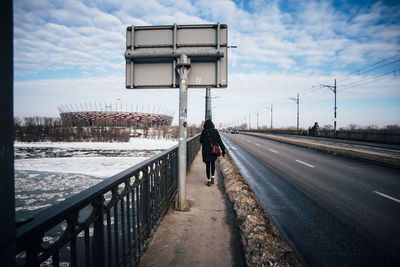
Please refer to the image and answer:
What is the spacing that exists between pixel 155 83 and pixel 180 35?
1091 millimetres

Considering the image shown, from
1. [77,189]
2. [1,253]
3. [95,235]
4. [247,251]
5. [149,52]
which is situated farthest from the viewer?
[77,189]

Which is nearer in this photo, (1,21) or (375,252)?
(1,21)

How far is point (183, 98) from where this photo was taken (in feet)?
13.4

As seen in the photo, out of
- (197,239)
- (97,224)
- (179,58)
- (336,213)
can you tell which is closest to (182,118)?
(179,58)

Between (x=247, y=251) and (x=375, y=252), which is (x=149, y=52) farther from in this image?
(x=375, y=252)

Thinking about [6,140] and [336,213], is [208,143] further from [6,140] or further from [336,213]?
[6,140]

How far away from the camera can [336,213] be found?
4398 mm

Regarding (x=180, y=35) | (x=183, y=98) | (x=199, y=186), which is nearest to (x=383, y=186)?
(x=199, y=186)

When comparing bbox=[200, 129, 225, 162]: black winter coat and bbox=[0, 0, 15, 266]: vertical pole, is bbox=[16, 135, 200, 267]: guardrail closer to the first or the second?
bbox=[0, 0, 15, 266]: vertical pole

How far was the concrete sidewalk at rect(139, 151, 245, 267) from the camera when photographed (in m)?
2.73

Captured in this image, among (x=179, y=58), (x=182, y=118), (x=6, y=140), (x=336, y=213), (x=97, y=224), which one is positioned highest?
(x=179, y=58)

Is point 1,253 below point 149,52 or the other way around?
below

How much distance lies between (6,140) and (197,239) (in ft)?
10.2

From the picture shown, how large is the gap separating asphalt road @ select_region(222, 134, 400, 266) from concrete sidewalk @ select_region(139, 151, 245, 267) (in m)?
1.03
